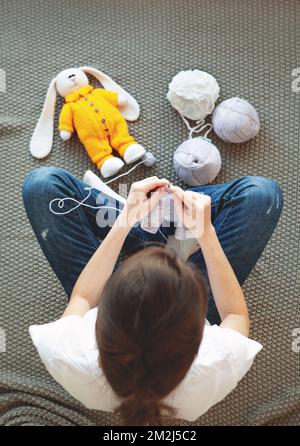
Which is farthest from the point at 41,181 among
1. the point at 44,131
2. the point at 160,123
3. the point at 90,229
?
the point at 160,123

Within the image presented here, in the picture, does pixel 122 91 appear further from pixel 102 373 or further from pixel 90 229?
pixel 102 373

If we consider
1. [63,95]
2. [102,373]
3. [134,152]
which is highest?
[63,95]

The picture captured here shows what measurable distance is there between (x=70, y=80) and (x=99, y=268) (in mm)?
449

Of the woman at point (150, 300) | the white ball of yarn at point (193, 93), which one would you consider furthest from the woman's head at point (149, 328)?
the white ball of yarn at point (193, 93)

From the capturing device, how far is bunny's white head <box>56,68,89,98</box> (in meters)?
1.05

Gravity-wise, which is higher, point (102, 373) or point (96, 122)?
point (96, 122)

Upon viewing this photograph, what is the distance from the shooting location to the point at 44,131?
1071 mm

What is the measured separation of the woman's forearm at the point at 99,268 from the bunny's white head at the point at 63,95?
1.14 ft

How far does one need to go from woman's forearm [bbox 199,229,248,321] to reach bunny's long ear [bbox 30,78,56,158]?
18.0 inches

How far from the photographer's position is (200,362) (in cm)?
69

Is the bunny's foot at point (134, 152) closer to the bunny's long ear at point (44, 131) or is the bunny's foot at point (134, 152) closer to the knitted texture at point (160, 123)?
the knitted texture at point (160, 123)

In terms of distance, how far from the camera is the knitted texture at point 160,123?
1.03 m

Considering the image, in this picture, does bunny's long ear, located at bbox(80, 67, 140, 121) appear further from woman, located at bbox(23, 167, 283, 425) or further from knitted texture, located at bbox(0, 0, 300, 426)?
woman, located at bbox(23, 167, 283, 425)
